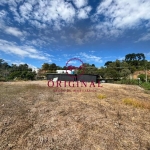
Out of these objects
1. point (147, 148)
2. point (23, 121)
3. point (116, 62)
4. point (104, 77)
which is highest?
point (116, 62)

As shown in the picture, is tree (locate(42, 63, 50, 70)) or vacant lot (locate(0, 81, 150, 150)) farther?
tree (locate(42, 63, 50, 70))

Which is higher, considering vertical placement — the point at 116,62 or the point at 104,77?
the point at 116,62

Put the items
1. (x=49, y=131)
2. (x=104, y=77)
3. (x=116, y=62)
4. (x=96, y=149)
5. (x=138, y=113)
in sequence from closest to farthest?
(x=96, y=149) < (x=49, y=131) < (x=138, y=113) < (x=104, y=77) < (x=116, y=62)

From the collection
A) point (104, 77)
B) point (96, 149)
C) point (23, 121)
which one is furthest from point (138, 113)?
point (104, 77)

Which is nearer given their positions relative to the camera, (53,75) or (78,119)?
(78,119)

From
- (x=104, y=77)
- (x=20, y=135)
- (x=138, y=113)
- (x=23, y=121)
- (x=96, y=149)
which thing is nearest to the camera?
(x=96, y=149)

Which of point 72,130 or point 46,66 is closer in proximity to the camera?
point 72,130

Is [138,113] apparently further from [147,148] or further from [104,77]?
[104,77]

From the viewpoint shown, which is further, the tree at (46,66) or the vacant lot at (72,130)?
the tree at (46,66)

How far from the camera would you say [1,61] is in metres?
32.6

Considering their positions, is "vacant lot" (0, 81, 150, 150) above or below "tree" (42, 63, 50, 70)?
below

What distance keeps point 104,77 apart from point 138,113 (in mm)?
18388

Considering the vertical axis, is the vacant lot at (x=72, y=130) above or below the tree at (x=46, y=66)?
below

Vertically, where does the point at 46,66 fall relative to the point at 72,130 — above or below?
above
